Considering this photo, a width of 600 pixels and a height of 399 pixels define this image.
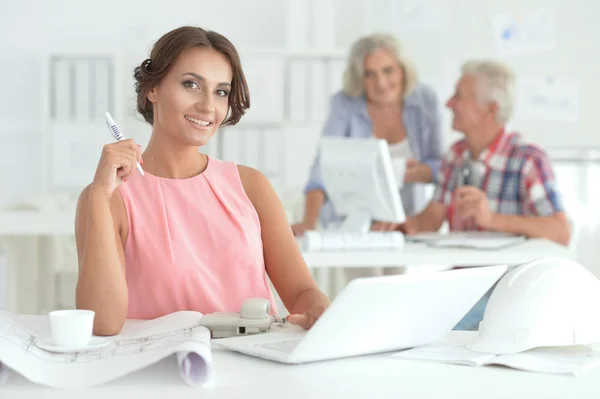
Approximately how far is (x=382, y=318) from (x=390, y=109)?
2.39 m

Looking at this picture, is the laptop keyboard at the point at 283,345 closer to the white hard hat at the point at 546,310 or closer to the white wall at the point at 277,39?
the white hard hat at the point at 546,310

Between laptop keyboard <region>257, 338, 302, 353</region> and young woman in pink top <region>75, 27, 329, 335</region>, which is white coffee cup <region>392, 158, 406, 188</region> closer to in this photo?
young woman in pink top <region>75, 27, 329, 335</region>

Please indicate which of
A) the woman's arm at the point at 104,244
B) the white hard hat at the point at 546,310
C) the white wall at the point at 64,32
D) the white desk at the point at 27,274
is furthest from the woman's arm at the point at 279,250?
the white wall at the point at 64,32

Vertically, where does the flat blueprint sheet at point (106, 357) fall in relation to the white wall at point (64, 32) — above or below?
below

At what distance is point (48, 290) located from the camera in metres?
3.85

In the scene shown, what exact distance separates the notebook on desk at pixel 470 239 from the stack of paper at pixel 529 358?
154 centimetres

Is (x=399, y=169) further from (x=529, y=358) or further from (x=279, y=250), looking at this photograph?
(x=529, y=358)

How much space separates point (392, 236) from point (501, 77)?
2.57 ft

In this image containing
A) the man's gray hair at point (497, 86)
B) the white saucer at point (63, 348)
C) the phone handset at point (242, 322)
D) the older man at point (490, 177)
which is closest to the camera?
the white saucer at point (63, 348)

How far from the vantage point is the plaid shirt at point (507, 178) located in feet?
9.68

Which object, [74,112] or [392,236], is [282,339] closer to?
[392,236]

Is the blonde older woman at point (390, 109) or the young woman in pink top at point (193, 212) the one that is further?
the blonde older woman at point (390, 109)

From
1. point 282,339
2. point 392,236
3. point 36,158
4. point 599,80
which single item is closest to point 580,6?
point 599,80

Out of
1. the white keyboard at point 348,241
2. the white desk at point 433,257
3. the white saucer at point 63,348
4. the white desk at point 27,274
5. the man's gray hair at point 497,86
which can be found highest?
the man's gray hair at point 497,86
